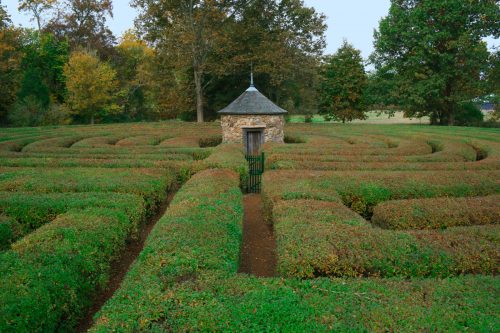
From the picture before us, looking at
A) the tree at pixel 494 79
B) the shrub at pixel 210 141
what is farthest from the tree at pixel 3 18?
the tree at pixel 494 79

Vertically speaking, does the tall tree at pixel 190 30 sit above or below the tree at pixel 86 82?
above

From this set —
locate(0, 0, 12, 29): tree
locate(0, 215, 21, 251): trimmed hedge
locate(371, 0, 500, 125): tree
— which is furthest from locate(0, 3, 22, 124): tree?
locate(371, 0, 500, 125): tree

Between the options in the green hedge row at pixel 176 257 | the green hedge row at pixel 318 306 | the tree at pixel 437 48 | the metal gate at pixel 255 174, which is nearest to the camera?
the green hedge row at pixel 318 306

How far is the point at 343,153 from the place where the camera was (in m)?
16.5

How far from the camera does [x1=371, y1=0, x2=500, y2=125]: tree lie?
3017 cm

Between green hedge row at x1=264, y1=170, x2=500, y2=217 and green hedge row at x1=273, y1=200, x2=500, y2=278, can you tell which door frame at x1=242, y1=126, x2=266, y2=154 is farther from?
green hedge row at x1=273, y1=200, x2=500, y2=278

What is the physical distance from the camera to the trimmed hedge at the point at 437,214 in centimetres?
838

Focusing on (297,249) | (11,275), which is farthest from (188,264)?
(11,275)

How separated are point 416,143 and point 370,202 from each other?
10579 mm

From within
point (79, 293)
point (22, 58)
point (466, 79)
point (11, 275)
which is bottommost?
point (79, 293)

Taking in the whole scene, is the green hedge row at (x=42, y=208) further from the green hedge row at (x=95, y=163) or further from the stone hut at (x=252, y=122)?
the stone hut at (x=252, y=122)

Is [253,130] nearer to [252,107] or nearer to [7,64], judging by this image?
[252,107]

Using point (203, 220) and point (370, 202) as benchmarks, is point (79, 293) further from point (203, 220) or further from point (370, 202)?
point (370, 202)

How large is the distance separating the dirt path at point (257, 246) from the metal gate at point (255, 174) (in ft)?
9.87
